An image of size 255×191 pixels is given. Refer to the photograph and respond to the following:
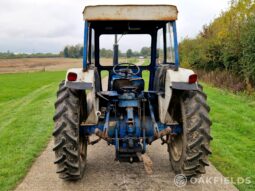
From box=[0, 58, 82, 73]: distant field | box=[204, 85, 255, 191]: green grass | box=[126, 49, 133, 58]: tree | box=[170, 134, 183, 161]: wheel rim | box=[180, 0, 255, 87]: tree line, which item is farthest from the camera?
box=[0, 58, 82, 73]: distant field

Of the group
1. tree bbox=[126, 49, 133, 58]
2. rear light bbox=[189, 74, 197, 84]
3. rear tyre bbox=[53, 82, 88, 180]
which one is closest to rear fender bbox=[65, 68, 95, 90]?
rear tyre bbox=[53, 82, 88, 180]

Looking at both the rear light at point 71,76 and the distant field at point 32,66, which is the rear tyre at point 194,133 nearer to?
the rear light at point 71,76

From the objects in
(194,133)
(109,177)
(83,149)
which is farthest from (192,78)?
(83,149)

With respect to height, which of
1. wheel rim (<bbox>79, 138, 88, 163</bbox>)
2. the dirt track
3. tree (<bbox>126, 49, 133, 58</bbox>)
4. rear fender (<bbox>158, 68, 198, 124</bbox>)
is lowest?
the dirt track

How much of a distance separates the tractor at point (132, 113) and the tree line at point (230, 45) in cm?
1194

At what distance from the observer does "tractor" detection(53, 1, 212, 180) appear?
15.7 ft

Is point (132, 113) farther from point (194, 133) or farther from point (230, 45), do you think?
point (230, 45)

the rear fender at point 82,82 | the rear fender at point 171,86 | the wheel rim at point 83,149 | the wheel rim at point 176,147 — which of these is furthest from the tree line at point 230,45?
the rear fender at point 82,82

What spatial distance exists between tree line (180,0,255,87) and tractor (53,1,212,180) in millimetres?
11940

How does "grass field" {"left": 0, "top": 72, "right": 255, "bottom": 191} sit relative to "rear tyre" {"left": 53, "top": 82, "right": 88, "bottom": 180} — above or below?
below

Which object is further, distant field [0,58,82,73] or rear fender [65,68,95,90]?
distant field [0,58,82,73]

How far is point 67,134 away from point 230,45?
16.1m

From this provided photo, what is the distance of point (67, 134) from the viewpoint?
15.6 ft

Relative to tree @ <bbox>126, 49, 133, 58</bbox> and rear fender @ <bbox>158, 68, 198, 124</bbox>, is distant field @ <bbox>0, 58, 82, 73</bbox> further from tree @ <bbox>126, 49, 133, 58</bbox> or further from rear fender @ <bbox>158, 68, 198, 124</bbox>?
rear fender @ <bbox>158, 68, 198, 124</bbox>
